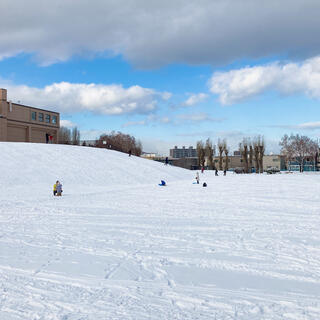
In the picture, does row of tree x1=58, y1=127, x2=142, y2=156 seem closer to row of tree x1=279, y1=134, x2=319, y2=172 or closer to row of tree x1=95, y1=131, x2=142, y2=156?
row of tree x1=95, y1=131, x2=142, y2=156

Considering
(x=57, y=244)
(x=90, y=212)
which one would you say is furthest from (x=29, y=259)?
(x=90, y=212)

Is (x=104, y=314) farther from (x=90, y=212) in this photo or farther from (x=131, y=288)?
(x=90, y=212)

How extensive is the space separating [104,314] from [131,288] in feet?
3.11

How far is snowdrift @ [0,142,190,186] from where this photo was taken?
30695mm

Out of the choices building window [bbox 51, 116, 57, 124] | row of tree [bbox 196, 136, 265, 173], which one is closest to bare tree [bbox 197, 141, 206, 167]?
row of tree [bbox 196, 136, 265, 173]

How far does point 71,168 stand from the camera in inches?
1361

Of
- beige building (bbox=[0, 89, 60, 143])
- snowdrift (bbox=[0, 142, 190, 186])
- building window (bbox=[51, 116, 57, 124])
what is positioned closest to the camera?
snowdrift (bbox=[0, 142, 190, 186])

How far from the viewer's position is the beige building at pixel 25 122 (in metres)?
45.1

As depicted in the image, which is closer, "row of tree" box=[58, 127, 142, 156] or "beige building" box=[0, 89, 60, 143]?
"beige building" box=[0, 89, 60, 143]

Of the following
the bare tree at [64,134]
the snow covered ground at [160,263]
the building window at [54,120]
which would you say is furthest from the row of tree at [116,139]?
the snow covered ground at [160,263]

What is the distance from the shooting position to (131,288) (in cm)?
527

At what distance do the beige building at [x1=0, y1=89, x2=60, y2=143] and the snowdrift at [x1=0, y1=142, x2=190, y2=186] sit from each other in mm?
7765

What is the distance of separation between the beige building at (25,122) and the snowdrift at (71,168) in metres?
7.76

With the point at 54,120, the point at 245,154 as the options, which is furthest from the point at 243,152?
the point at 54,120
